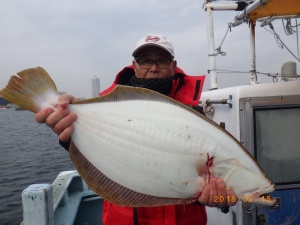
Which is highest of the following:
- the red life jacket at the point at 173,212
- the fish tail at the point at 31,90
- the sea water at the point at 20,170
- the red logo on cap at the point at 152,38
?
the red logo on cap at the point at 152,38

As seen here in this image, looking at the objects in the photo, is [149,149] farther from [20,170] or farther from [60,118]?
[20,170]

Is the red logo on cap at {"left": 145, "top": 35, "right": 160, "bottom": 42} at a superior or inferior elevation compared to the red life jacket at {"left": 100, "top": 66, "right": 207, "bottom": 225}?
superior

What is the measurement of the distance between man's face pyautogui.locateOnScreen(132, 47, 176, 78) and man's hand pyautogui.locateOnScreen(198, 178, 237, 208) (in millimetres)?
1145

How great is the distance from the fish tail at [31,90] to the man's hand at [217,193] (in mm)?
1077

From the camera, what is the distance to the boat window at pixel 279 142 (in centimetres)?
305

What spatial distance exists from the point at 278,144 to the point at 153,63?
1.63 m

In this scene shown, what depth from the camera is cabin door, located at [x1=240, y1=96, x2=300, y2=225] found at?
303 centimetres

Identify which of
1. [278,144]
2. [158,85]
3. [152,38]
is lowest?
[278,144]

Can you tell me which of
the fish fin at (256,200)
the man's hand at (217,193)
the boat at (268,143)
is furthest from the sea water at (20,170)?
the fish fin at (256,200)

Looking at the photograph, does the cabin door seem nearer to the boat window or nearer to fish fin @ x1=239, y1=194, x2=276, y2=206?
the boat window

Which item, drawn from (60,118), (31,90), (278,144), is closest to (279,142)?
(278,144)

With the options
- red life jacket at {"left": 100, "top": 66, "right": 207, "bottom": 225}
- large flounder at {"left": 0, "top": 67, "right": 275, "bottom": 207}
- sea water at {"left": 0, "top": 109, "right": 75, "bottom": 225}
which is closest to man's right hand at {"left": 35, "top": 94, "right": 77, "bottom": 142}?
large flounder at {"left": 0, "top": 67, "right": 275, "bottom": 207}

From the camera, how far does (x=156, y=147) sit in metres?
1.75

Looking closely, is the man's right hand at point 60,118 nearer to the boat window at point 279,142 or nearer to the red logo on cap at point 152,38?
the red logo on cap at point 152,38
